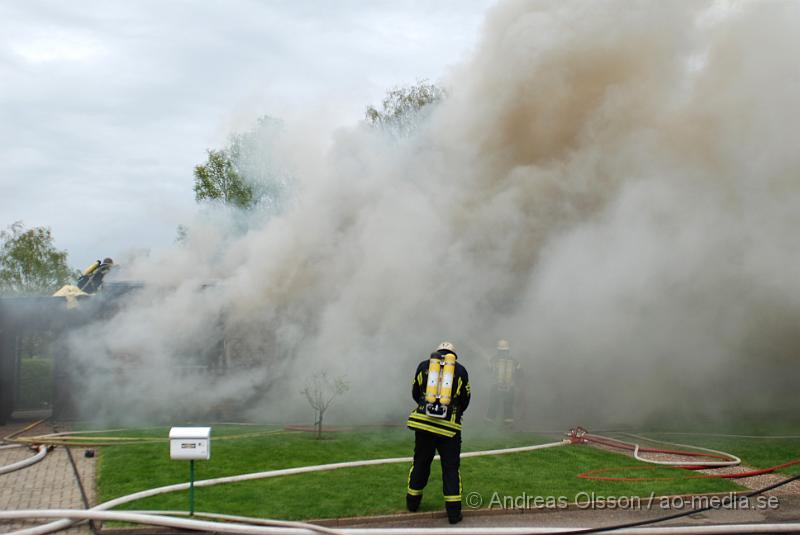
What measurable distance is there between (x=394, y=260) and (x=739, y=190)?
667cm

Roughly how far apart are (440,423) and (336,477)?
2.02 m

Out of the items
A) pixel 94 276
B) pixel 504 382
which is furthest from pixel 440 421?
pixel 94 276

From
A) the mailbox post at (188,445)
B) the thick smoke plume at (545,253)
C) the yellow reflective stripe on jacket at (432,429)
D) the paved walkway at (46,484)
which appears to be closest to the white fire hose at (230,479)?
the paved walkway at (46,484)

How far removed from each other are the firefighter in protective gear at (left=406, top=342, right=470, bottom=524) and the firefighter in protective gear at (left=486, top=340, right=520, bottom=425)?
6500 millimetres

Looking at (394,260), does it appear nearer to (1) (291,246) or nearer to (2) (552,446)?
(1) (291,246)

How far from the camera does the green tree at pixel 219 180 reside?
110ft

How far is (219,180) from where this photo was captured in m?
34.7

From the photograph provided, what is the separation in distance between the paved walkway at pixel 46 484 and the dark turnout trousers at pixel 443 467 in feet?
10.2

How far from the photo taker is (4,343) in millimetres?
14945

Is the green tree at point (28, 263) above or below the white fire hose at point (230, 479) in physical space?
above

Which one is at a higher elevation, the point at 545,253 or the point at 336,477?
the point at 545,253

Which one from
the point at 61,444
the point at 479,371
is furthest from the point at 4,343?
the point at 479,371

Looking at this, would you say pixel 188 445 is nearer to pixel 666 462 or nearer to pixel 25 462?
pixel 25 462

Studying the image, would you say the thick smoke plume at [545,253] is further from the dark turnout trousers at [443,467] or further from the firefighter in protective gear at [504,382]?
the dark turnout trousers at [443,467]
